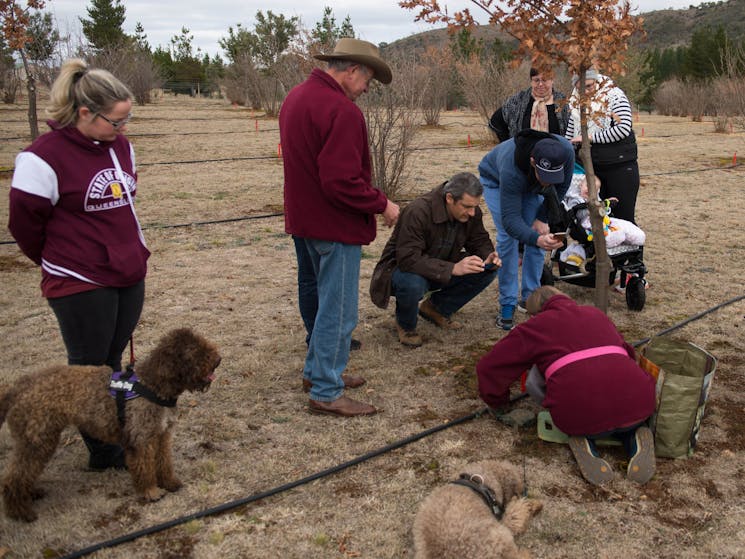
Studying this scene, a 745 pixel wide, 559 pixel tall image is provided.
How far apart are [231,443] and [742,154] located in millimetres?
16112

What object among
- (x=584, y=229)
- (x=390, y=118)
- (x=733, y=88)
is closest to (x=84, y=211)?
(x=584, y=229)

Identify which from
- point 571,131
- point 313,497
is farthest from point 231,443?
point 571,131

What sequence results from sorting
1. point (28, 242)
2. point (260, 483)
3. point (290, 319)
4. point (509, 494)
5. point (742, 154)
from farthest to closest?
point (742, 154)
point (290, 319)
point (260, 483)
point (509, 494)
point (28, 242)

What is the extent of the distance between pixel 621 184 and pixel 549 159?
4.72 feet

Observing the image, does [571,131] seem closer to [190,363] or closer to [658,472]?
[658,472]

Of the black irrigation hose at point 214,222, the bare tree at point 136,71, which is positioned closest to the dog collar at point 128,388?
the black irrigation hose at point 214,222

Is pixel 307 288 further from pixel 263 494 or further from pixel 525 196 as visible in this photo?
pixel 525 196

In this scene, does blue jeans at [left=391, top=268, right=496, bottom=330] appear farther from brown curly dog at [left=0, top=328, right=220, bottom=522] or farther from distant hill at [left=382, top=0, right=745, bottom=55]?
distant hill at [left=382, top=0, right=745, bottom=55]

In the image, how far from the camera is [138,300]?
2.96 meters

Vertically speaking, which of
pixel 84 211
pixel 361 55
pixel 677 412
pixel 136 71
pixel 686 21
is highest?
pixel 686 21

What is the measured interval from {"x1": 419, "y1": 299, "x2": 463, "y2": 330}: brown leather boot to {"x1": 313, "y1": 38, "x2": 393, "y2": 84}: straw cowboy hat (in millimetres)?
2111

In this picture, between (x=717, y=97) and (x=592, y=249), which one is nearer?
(x=592, y=249)

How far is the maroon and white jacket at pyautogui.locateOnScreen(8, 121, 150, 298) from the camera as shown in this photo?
97.2 inches

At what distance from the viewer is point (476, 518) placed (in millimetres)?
2477
